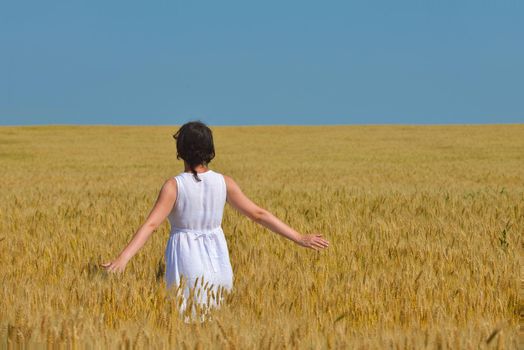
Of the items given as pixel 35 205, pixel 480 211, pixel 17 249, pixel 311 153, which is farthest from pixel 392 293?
pixel 311 153

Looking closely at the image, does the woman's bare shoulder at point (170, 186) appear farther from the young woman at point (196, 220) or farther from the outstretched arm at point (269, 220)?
the outstretched arm at point (269, 220)

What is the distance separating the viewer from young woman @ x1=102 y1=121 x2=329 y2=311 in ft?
12.5

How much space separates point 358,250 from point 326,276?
1.16m

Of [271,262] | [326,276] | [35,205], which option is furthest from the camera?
[35,205]

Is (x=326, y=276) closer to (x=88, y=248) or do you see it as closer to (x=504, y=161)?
(x=88, y=248)

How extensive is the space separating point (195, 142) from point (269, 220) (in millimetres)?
636

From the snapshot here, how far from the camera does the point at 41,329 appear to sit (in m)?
2.53

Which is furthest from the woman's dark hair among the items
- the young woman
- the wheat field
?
the wheat field

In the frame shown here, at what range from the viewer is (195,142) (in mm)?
3754

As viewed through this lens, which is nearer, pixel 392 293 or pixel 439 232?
pixel 392 293

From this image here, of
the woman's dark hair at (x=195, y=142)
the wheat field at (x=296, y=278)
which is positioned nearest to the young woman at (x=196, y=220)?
the woman's dark hair at (x=195, y=142)

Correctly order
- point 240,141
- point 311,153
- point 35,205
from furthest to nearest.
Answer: point 240,141, point 311,153, point 35,205

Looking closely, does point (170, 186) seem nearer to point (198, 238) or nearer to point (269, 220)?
point (198, 238)

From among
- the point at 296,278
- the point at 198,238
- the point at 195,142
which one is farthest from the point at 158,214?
the point at 296,278
